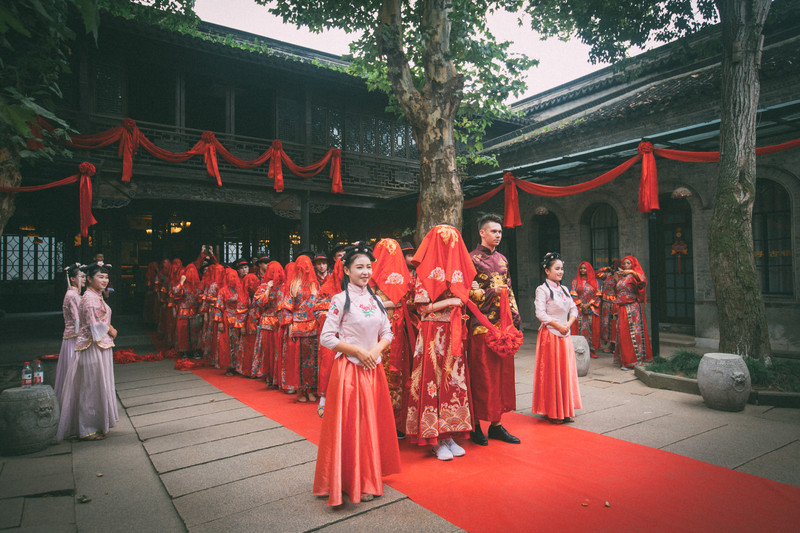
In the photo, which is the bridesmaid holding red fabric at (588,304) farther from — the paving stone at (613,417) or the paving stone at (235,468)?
the paving stone at (235,468)

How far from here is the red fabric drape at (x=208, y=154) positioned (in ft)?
30.8

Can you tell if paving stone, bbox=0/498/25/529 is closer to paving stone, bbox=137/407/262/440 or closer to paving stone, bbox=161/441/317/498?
paving stone, bbox=161/441/317/498

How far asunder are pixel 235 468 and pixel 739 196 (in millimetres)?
6789

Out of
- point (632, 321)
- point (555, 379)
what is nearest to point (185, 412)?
point (555, 379)

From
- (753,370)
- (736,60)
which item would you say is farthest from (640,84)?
(753,370)

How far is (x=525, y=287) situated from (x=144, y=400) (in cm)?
993

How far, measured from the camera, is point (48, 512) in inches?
119

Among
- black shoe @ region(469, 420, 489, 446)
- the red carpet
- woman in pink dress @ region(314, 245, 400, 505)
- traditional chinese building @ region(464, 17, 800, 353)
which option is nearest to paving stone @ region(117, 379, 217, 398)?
the red carpet

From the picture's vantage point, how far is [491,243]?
420 cm

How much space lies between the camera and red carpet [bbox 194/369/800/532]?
273 cm

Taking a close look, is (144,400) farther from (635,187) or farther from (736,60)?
(635,187)

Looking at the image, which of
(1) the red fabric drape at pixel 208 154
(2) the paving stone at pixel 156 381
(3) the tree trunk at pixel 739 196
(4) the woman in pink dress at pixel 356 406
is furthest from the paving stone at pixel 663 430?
(1) the red fabric drape at pixel 208 154

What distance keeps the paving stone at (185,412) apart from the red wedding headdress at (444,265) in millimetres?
3270

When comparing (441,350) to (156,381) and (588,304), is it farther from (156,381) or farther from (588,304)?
(588,304)
